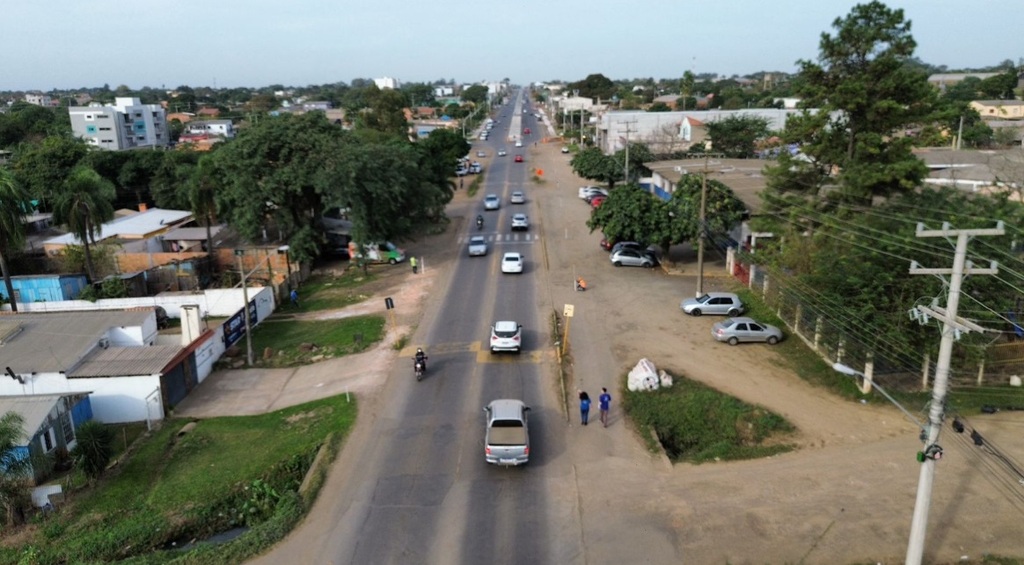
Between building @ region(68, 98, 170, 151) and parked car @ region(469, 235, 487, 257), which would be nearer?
parked car @ region(469, 235, 487, 257)

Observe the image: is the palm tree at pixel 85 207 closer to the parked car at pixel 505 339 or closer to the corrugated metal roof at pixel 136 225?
the corrugated metal roof at pixel 136 225

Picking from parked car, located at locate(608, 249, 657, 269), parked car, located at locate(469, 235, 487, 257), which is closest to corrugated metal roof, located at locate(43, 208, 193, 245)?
parked car, located at locate(469, 235, 487, 257)

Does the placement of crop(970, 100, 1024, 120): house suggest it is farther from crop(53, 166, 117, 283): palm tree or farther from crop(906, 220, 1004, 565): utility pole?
crop(53, 166, 117, 283): palm tree

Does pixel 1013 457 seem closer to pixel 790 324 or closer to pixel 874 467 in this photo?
pixel 874 467

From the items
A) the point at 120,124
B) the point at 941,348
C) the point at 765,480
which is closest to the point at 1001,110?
the point at 765,480

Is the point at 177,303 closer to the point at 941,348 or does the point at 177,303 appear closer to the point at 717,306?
the point at 717,306

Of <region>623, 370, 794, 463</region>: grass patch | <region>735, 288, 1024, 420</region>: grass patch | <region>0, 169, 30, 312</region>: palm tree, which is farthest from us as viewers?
<region>0, 169, 30, 312</region>: palm tree

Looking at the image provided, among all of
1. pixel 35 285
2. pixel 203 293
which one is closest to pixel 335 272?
pixel 203 293
